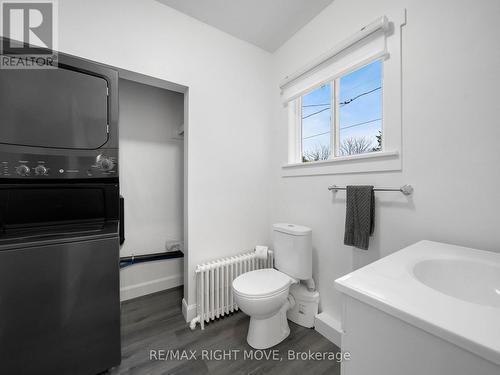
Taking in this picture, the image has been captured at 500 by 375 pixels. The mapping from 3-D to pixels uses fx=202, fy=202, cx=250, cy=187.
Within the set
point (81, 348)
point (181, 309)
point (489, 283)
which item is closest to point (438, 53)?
point (489, 283)

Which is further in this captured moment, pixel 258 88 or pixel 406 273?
pixel 258 88

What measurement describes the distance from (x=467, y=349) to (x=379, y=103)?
58.8 inches

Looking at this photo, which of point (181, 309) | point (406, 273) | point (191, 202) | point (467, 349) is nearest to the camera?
point (467, 349)

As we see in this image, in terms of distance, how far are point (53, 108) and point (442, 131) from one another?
2.14 m

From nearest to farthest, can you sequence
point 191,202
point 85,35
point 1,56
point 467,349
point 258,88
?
point 467,349 < point 1,56 < point 85,35 < point 191,202 < point 258,88

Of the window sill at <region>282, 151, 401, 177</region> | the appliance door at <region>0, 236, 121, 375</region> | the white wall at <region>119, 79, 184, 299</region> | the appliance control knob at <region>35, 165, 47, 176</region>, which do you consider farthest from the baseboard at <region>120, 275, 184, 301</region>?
the window sill at <region>282, 151, 401, 177</region>

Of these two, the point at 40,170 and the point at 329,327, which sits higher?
the point at 40,170

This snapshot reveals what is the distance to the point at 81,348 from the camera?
1059 mm

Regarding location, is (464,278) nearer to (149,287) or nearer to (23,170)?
(23,170)

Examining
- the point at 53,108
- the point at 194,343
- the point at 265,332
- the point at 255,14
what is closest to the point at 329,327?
the point at 265,332

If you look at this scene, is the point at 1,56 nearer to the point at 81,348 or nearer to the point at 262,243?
the point at 81,348

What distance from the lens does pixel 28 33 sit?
1.23 meters

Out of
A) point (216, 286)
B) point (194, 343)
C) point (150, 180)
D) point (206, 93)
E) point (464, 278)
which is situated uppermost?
point (206, 93)

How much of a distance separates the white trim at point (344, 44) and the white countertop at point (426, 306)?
4.59 ft
